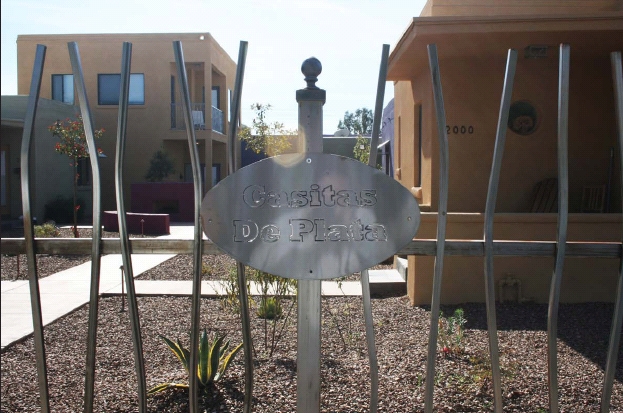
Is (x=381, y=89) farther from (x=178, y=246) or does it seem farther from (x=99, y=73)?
(x=99, y=73)

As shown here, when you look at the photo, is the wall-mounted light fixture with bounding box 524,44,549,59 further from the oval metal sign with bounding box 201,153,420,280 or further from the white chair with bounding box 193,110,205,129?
the white chair with bounding box 193,110,205,129

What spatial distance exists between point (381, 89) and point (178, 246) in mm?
1128

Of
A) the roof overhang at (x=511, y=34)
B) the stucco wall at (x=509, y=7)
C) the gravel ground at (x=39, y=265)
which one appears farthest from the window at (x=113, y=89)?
the roof overhang at (x=511, y=34)

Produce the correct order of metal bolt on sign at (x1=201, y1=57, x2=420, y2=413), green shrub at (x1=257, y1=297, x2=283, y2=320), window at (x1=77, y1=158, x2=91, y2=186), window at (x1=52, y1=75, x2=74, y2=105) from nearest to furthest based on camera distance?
1. metal bolt on sign at (x1=201, y1=57, x2=420, y2=413)
2. green shrub at (x1=257, y1=297, x2=283, y2=320)
3. window at (x1=77, y1=158, x2=91, y2=186)
4. window at (x1=52, y1=75, x2=74, y2=105)

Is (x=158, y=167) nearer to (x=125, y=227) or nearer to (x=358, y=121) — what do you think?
(x=125, y=227)

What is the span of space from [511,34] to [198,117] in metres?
17.0

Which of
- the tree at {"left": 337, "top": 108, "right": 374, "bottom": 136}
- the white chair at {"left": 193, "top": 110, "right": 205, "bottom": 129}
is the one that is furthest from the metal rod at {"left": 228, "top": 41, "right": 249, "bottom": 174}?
the tree at {"left": 337, "top": 108, "right": 374, "bottom": 136}

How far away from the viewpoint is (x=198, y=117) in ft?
73.8

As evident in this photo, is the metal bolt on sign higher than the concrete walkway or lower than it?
higher

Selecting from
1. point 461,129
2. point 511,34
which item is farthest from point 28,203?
point 461,129

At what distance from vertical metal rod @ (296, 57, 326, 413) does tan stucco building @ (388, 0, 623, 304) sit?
15.2 feet

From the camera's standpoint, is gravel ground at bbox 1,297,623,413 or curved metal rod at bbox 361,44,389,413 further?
gravel ground at bbox 1,297,623,413

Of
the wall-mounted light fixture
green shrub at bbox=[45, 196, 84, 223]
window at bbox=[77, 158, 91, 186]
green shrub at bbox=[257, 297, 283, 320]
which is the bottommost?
green shrub at bbox=[257, 297, 283, 320]

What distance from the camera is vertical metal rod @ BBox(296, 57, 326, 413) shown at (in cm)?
248
